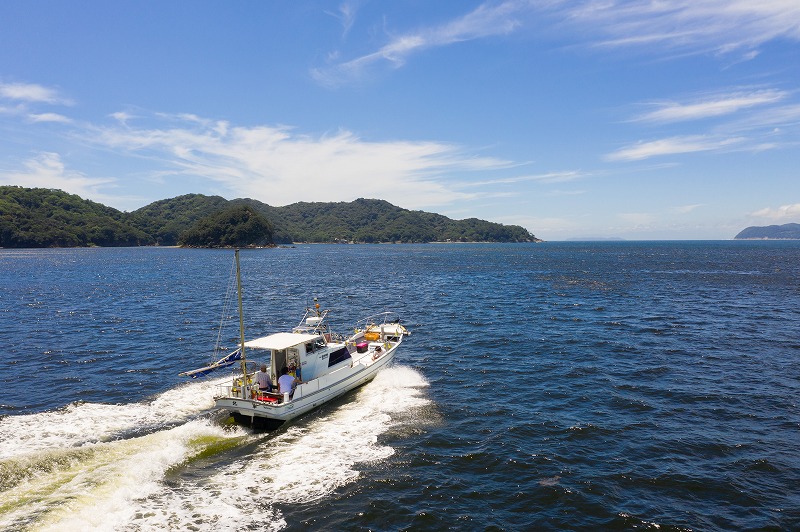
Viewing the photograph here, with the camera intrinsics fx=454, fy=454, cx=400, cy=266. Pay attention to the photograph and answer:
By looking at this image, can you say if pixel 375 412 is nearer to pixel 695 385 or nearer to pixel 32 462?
pixel 32 462

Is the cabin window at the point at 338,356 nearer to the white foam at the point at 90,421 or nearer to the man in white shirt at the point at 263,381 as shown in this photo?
the man in white shirt at the point at 263,381

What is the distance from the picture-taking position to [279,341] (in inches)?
904

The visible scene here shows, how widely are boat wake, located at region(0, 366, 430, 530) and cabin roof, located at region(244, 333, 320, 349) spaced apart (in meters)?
3.79

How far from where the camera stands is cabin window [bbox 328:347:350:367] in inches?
991

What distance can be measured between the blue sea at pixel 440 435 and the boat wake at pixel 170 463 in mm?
88

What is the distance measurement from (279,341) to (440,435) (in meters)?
9.15

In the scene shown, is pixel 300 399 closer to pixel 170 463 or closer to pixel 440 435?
pixel 170 463

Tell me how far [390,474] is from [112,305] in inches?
2025

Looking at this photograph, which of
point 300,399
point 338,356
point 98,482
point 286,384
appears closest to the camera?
point 98,482

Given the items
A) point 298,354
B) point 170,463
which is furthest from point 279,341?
point 170,463

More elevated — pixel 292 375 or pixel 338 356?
pixel 338 356

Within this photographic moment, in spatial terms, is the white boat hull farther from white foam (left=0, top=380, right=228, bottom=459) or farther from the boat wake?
white foam (left=0, top=380, right=228, bottom=459)

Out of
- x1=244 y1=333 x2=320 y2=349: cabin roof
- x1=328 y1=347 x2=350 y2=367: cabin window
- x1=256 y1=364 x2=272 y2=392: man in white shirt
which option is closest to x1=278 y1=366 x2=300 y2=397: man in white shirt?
x1=256 y1=364 x2=272 y2=392: man in white shirt

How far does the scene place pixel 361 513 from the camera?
14.7 m
